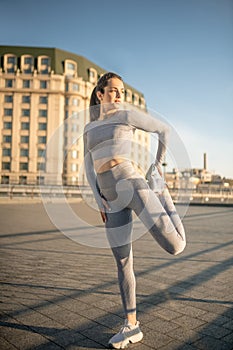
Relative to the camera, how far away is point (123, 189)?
2.49 m

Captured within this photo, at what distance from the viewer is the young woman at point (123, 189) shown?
95.7 inches

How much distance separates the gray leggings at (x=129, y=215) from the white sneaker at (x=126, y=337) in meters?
0.13

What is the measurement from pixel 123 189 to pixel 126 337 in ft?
3.81

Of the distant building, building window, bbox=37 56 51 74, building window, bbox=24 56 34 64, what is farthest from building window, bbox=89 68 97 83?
building window, bbox=24 56 34 64

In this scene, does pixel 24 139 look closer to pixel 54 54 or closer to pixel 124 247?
pixel 54 54

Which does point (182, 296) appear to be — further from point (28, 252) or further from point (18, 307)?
point (28, 252)

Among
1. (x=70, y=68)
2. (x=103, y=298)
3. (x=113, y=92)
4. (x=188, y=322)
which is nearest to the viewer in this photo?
(x=113, y=92)

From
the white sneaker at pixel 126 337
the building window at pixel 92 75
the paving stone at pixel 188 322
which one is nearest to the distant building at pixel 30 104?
the building window at pixel 92 75

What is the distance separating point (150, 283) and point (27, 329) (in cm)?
190

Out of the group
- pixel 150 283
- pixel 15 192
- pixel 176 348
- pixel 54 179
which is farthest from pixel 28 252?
pixel 54 179

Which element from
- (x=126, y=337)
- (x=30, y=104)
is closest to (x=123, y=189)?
(x=126, y=337)

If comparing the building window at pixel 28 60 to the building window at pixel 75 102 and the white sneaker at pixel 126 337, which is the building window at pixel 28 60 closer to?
the building window at pixel 75 102

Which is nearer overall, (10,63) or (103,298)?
(103,298)

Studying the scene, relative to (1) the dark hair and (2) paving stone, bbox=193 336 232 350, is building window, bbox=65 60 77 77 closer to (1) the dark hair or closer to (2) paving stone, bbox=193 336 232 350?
(1) the dark hair
